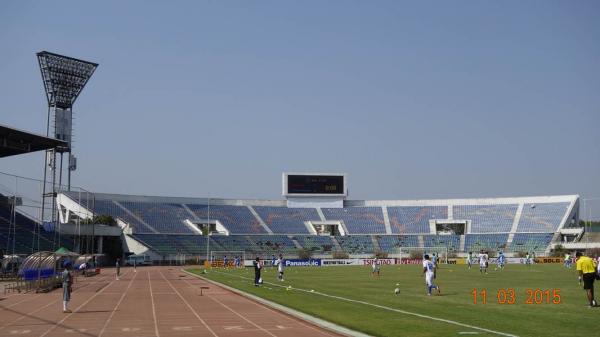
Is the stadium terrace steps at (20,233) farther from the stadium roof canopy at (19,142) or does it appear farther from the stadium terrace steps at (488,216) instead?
the stadium terrace steps at (488,216)

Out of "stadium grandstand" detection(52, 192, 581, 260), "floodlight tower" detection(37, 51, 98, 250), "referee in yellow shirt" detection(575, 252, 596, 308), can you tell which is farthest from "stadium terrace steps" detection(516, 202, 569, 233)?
"referee in yellow shirt" detection(575, 252, 596, 308)

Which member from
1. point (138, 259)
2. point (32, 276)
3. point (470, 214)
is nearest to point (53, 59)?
point (138, 259)

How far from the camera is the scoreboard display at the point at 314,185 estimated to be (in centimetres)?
12225

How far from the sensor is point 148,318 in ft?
68.2

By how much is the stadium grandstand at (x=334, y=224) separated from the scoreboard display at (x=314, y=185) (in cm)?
350

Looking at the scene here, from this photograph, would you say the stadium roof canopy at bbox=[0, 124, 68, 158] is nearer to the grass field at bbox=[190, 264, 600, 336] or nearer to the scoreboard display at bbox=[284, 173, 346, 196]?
the grass field at bbox=[190, 264, 600, 336]

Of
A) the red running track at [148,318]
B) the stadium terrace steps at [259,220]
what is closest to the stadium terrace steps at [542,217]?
the stadium terrace steps at [259,220]

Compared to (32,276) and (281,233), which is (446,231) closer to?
(281,233)

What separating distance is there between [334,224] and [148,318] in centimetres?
10017

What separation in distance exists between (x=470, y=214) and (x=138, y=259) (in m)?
61.4

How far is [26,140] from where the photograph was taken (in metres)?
41.8

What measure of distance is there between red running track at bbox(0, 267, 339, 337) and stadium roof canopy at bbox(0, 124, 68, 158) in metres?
11.8

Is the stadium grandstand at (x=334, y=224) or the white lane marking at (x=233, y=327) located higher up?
the stadium grandstand at (x=334, y=224)

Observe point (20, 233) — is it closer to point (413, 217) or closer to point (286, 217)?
point (286, 217)
